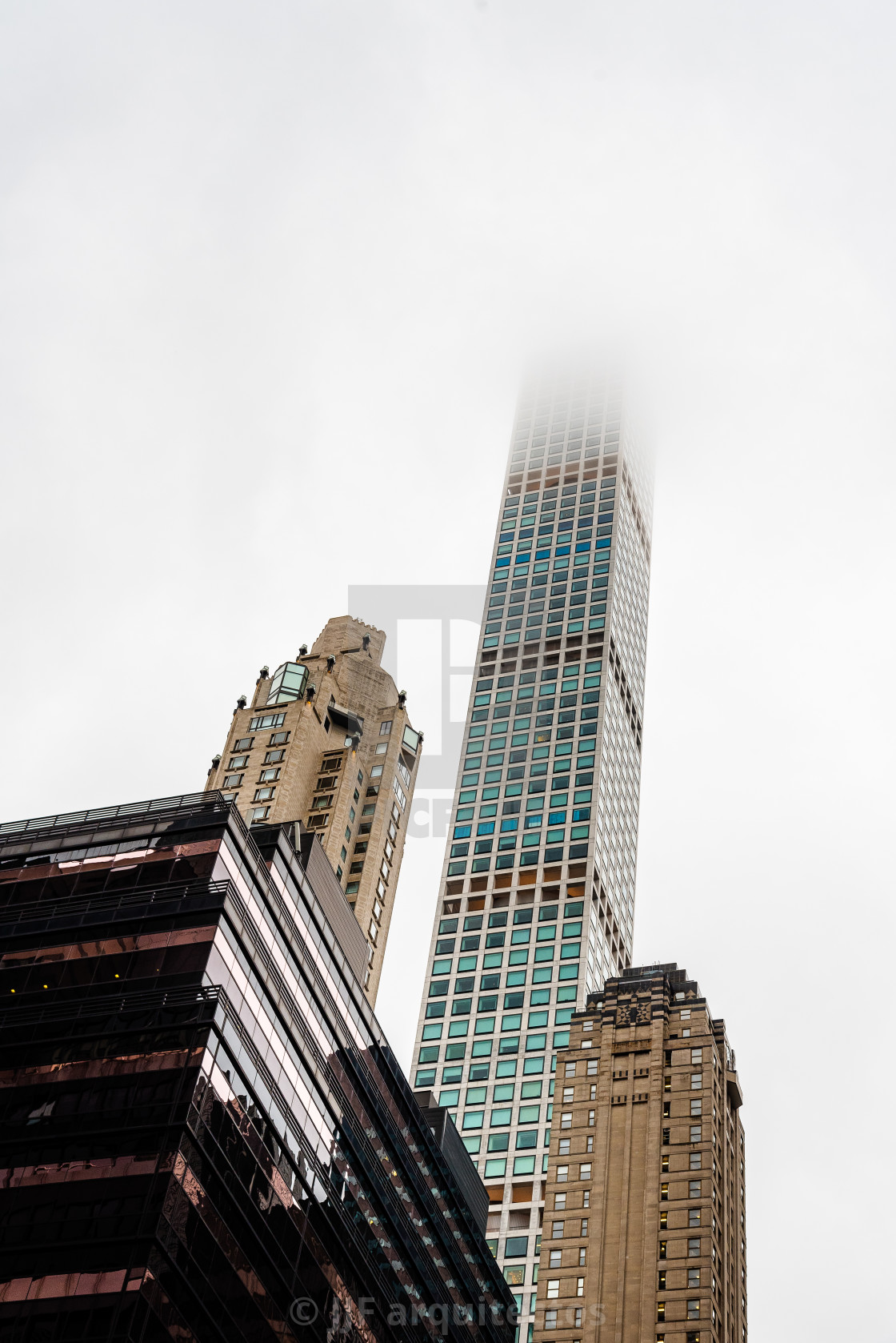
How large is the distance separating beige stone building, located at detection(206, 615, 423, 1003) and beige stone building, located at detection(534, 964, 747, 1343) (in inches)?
880

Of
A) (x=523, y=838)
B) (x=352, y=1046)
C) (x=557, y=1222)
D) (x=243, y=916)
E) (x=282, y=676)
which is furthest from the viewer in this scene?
(x=523, y=838)

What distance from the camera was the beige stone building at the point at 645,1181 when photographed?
124 meters

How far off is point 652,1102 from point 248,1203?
74.0 meters

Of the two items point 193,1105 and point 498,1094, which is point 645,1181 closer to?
point 498,1094

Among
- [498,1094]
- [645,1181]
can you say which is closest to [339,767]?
[498,1094]

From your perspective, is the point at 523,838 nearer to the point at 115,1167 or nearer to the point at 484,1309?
the point at 484,1309

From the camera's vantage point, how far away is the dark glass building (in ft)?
207

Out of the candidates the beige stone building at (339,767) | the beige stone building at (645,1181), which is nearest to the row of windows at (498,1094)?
the beige stone building at (645,1181)

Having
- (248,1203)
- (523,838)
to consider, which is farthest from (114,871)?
(523,838)

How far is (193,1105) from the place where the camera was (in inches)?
2633

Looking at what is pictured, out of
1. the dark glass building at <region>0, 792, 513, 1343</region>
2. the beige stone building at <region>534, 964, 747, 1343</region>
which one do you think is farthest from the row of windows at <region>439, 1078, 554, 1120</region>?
the dark glass building at <region>0, 792, 513, 1343</region>

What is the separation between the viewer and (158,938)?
7400cm

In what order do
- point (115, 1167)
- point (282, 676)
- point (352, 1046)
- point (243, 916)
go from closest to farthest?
point (115, 1167)
point (243, 916)
point (352, 1046)
point (282, 676)

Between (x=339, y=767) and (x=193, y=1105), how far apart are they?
9648 centimetres
